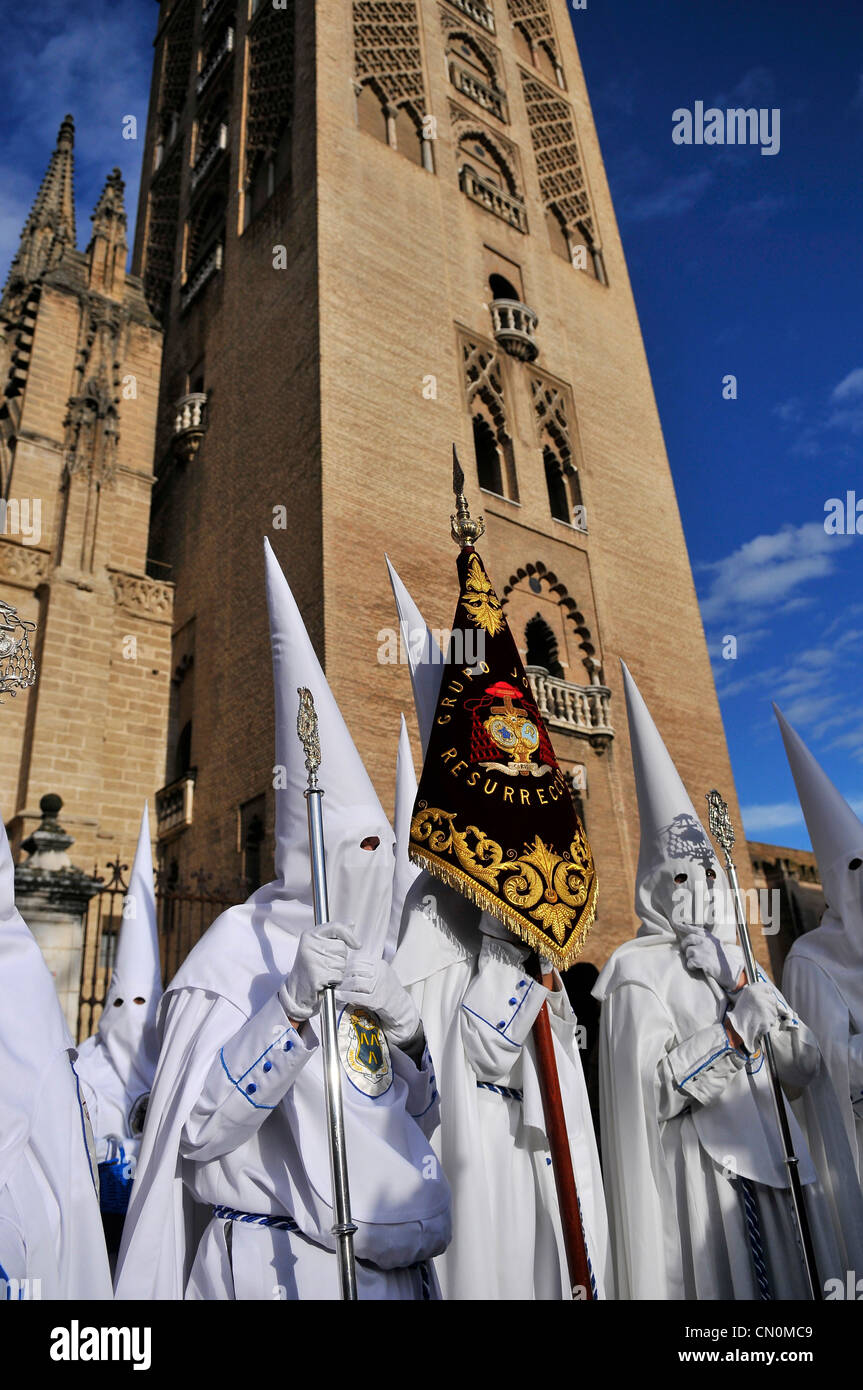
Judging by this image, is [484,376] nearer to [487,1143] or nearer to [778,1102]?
[778,1102]

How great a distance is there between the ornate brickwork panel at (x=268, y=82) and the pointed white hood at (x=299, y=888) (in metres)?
16.6

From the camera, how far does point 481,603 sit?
390 cm

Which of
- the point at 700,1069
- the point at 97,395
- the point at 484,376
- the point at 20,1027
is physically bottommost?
the point at 20,1027

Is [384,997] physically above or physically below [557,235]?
below

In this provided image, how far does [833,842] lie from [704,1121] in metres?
1.75

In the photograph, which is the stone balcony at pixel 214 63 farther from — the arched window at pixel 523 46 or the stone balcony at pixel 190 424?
the stone balcony at pixel 190 424

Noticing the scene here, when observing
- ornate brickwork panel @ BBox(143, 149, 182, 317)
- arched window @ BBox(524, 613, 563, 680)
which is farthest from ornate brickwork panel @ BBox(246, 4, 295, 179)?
arched window @ BBox(524, 613, 563, 680)

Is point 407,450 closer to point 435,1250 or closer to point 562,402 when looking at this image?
point 562,402

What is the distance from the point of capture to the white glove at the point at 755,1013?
390cm

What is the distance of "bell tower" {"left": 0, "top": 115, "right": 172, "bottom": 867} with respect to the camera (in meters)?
12.6

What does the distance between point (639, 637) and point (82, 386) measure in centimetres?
954

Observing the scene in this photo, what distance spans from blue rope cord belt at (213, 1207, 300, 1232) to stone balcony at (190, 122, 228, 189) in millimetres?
20092

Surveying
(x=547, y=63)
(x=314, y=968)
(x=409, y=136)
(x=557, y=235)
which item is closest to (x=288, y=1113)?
(x=314, y=968)
